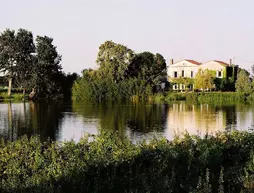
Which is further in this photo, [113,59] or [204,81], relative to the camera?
[204,81]

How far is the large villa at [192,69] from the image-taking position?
8150cm

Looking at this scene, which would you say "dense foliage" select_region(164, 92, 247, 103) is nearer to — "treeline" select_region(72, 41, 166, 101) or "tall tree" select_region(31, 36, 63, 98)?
"treeline" select_region(72, 41, 166, 101)

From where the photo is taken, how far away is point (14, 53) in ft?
228

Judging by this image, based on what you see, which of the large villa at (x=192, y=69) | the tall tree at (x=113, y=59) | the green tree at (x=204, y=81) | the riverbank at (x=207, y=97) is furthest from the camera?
the large villa at (x=192, y=69)

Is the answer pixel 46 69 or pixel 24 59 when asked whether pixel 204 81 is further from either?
pixel 24 59

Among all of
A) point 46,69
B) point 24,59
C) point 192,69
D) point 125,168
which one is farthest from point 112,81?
point 125,168

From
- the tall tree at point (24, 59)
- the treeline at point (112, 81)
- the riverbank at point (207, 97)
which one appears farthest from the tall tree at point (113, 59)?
the tall tree at point (24, 59)

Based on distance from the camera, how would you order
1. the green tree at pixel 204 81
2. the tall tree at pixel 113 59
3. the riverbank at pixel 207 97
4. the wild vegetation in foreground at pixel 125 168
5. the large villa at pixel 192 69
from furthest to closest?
the large villa at pixel 192 69
the green tree at pixel 204 81
the tall tree at pixel 113 59
the riverbank at pixel 207 97
the wild vegetation in foreground at pixel 125 168

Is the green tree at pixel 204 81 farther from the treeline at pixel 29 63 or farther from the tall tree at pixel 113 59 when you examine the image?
the treeline at pixel 29 63

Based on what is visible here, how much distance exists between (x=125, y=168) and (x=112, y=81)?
202 ft

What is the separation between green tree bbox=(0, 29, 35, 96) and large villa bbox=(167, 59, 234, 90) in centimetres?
2844

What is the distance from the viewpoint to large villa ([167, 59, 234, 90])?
267ft

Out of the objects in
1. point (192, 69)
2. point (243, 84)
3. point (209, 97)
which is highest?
point (192, 69)

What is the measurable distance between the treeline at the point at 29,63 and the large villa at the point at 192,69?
962 inches
